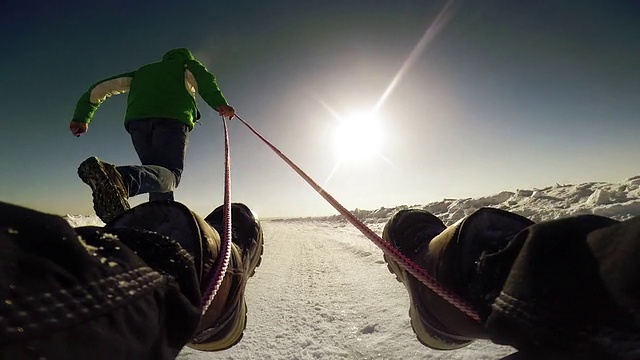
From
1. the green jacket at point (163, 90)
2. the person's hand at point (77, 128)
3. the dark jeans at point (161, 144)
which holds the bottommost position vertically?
the dark jeans at point (161, 144)

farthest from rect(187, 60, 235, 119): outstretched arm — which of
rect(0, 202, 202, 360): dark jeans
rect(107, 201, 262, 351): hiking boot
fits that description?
rect(0, 202, 202, 360): dark jeans

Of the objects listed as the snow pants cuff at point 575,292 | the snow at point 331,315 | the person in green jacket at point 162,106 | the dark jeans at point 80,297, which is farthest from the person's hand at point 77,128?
the snow pants cuff at point 575,292

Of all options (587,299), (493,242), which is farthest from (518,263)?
(493,242)

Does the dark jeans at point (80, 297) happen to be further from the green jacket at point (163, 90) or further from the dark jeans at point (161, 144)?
the green jacket at point (163, 90)

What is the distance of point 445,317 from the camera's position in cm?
108

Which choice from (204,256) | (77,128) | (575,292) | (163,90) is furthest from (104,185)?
(575,292)

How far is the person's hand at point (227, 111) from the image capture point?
9.55 feet

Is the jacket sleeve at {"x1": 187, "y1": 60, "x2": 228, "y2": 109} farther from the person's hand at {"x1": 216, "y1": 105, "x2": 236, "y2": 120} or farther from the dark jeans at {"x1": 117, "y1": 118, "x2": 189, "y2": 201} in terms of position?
the dark jeans at {"x1": 117, "y1": 118, "x2": 189, "y2": 201}

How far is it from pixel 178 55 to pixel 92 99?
95 centimetres

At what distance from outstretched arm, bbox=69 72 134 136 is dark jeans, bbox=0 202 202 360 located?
3405 mm

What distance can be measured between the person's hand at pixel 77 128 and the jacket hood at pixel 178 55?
3.37ft

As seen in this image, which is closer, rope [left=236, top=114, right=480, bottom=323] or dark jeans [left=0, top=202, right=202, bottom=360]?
dark jeans [left=0, top=202, right=202, bottom=360]

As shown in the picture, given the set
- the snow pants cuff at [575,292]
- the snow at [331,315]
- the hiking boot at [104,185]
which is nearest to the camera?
the snow pants cuff at [575,292]

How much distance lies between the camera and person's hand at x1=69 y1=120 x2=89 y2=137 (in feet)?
10.9
